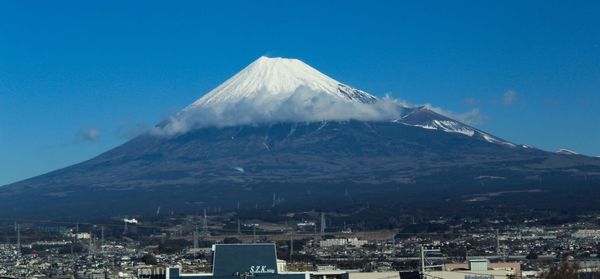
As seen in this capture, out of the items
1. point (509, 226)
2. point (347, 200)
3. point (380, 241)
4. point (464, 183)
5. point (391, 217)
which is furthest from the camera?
point (464, 183)

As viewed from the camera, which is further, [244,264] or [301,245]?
[301,245]

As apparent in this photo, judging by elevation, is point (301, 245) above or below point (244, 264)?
above

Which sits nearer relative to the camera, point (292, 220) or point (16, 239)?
point (16, 239)

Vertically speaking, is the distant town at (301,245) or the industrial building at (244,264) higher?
the distant town at (301,245)

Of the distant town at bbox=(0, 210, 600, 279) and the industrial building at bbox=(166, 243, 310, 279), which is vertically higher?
the distant town at bbox=(0, 210, 600, 279)

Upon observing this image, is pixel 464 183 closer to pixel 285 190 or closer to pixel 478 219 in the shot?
pixel 285 190

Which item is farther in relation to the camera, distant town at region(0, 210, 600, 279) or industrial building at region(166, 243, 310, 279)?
distant town at region(0, 210, 600, 279)

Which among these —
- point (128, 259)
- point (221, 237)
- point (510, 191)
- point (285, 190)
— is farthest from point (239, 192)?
point (128, 259)

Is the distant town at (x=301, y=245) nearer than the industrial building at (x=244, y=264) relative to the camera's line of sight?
No

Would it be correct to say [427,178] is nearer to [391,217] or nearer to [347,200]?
[347,200]

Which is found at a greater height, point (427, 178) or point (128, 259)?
point (427, 178)

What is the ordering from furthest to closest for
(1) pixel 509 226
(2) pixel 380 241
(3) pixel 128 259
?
(1) pixel 509 226 < (2) pixel 380 241 < (3) pixel 128 259
